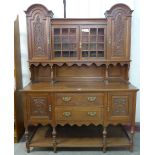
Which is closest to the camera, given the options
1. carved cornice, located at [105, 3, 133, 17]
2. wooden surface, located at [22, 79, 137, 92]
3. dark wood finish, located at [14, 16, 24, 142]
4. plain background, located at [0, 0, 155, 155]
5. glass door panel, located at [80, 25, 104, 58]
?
plain background, located at [0, 0, 155, 155]

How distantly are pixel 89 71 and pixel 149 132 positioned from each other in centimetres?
200

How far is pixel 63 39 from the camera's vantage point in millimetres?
2510

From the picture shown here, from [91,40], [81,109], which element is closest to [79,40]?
[91,40]

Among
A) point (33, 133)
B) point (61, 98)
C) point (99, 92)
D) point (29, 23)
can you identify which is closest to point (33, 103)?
point (61, 98)

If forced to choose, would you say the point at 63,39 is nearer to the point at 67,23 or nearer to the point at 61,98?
the point at 67,23

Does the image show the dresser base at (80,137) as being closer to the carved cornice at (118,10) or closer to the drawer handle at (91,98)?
the drawer handle at (91,98)

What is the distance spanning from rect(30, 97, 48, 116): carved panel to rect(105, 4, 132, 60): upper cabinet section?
101 cm

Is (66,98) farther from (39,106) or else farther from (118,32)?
(118,32)

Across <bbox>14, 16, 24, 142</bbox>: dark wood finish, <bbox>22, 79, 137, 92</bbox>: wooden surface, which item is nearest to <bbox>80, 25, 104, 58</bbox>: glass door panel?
<bbox>22, 79, 137, 92</bbox>: wooden surface

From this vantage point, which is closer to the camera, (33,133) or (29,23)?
(29,23)

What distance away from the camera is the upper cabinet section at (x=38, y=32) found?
7.93 ft

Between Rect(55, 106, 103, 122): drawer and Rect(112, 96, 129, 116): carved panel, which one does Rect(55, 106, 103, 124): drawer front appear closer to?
Rect(55, 106, 103, 122): drawer

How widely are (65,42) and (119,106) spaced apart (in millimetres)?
1077

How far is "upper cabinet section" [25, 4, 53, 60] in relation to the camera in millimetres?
2416
